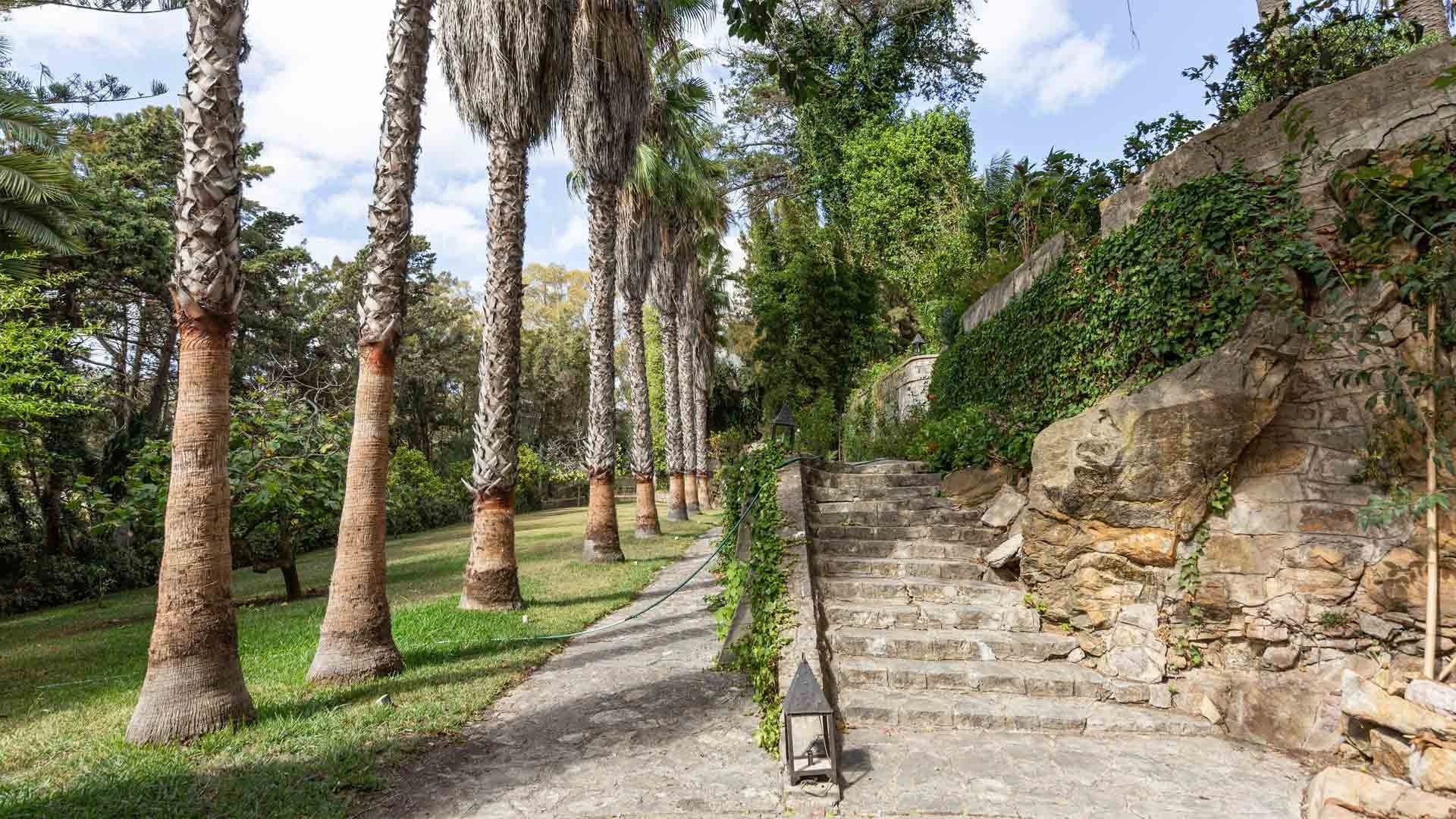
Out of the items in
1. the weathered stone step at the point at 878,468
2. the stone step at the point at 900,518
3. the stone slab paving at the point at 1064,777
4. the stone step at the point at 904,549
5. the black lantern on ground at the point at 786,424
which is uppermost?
the black lantern on ground at the point at 786,424

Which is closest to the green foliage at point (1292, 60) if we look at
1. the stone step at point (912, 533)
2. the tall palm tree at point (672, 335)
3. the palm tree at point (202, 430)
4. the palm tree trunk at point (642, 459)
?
the stone step at point (912, 533)

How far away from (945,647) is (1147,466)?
226cm

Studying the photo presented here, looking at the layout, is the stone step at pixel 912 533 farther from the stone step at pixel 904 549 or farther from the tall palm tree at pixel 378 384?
the tall palm tree at pixel 378 384

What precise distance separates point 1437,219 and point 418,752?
8.00m

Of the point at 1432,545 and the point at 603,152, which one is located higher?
the point at 603,152

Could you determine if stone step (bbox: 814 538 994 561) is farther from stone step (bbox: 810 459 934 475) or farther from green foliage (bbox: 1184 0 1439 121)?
green foliage (bbox: 1184 0 1439 121)

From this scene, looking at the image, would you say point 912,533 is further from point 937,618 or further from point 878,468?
point 878,468

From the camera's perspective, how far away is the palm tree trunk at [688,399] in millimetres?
22797

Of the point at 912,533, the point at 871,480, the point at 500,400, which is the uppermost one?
the point at 500,400

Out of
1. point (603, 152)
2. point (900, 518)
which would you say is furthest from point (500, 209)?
point (900, 518)

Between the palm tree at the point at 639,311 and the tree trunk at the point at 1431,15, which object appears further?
the palm tree at the point at 639,311

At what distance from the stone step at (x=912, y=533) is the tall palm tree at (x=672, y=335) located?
46.5 feet

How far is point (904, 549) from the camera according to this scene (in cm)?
717

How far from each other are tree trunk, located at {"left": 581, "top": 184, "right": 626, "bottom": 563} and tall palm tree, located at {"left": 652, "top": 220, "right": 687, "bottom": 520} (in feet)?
21.4
